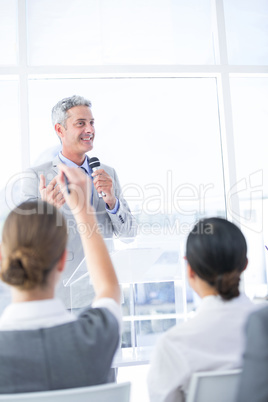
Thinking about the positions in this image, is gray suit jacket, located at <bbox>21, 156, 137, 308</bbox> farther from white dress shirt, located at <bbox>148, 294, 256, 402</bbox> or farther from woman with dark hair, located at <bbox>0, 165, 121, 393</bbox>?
woman with dark hair, located at <bbox>0, 165, 121, 393</bbox>

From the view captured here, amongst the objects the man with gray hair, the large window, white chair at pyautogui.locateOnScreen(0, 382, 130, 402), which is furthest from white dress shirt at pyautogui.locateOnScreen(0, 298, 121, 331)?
the large window

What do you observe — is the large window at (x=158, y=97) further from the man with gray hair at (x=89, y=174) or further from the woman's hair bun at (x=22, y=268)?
the woman's hair bun at (x=22, y=268)

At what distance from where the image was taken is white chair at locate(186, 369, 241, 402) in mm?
1047

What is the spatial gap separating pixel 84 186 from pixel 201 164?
280cm

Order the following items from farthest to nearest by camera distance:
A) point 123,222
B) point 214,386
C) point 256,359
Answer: point 123,222
point 214,386
point 256,359

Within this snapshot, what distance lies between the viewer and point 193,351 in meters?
1.18

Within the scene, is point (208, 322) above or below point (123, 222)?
below

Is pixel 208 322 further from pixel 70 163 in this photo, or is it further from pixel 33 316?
pixel 70 163

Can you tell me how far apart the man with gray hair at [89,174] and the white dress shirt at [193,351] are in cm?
122

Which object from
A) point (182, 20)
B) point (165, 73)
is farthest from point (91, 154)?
point (182, 20)

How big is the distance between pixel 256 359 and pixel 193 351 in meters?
0.27

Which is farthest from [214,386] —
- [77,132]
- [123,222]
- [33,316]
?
[77,132]

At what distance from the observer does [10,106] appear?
3.68 m

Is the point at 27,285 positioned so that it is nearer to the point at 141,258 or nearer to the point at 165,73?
the point at 141,258
